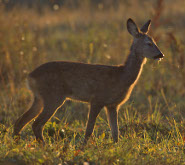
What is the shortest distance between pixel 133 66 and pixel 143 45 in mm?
362

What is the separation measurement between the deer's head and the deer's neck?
A: 7cm

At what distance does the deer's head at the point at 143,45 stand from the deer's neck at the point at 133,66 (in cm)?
7

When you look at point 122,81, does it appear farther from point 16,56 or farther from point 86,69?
point 16,56

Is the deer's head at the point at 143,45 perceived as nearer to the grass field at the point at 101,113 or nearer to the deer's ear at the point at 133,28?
the deer's ear at the point at 133,28

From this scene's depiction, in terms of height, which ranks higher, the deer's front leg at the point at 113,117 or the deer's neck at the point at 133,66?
the deer's neck at the point at 133,66

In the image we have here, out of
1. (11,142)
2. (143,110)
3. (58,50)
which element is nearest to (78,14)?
(58,50)

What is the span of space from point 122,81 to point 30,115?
1.50 metres

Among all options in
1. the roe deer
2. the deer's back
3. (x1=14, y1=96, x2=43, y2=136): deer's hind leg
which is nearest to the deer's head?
the roe deer

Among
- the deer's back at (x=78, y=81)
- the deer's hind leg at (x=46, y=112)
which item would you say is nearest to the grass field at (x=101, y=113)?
the deer's hind leg at (x=46, y=112)

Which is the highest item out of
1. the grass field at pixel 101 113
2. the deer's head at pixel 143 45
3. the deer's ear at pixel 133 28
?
the deer's ear at pixel 133 28

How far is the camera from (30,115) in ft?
19.1

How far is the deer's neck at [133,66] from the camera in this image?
5891mm

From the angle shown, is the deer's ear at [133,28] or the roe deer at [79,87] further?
the deer's ear at [133,28]

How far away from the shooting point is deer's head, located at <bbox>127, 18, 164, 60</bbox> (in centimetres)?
582
